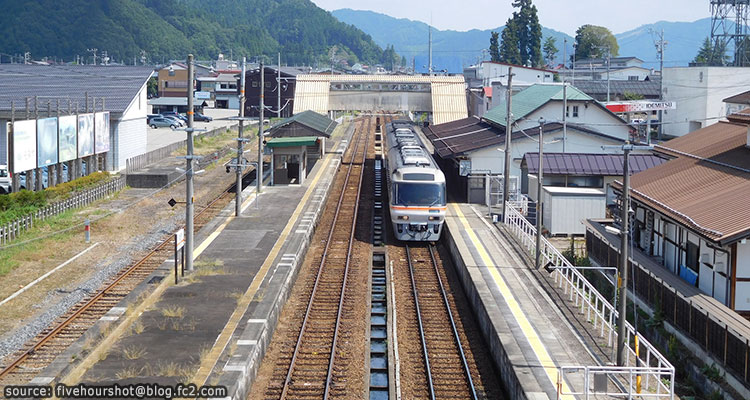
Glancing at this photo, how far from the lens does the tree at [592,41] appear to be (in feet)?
391

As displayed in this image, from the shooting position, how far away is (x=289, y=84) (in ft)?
289

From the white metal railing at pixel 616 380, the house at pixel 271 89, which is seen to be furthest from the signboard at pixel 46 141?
the house at pixel 271 89

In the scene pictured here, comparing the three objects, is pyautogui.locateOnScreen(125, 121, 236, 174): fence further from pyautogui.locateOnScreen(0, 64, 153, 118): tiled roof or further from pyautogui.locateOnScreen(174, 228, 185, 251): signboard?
pyautogui.locateOnScreen(174, 228, 185, 251): signboard

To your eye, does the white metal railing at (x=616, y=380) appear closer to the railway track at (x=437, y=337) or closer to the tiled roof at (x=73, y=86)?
the railway track at (x=437, y=337)

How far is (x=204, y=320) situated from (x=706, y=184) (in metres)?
12.2

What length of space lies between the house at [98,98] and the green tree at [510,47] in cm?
6298

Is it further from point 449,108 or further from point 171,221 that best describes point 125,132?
point 449,108

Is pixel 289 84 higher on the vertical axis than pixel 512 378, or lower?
higher

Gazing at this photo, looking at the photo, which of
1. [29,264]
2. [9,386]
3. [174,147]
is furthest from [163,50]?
[9,386]

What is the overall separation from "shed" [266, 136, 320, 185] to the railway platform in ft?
31.1

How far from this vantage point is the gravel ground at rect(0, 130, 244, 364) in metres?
17.6

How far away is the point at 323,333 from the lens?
58.0 feet

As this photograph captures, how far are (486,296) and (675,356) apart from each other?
14.7 ft

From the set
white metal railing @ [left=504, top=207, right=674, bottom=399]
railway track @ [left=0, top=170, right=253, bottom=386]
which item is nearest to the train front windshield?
white metal railing @ [left=504, top=207, right=674, bottom=399]
